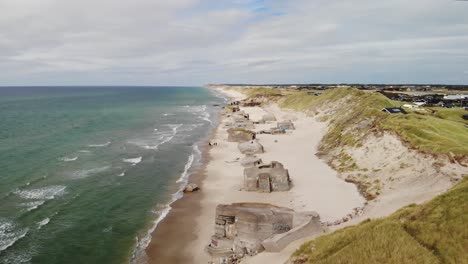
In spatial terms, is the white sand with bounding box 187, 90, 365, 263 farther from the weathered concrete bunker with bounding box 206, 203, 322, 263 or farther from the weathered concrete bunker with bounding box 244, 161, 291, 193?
the weathered concrete bunker with bounding box 206, 203, 322, 263

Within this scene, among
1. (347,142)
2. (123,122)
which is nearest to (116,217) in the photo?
(347,142)

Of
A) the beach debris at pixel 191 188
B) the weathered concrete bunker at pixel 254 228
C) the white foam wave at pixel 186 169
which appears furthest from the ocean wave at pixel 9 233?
the white foam wave at pixel 186 169

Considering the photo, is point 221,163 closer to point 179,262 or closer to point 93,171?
point 93,171

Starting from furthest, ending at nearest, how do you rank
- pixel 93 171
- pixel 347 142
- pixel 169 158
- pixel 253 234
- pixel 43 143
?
pixel 43 143 → pixel 169 158 → pixel 347 142 → pixel 93 171 → pixel 253 234

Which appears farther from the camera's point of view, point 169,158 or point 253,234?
point 169,158

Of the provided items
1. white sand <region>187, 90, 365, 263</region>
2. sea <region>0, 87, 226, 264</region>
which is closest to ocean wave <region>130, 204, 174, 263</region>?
sea <region>0, 87, 226, 264</region>

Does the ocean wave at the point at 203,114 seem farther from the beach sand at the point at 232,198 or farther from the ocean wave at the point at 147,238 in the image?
the ocean wave at the point at 147,238
